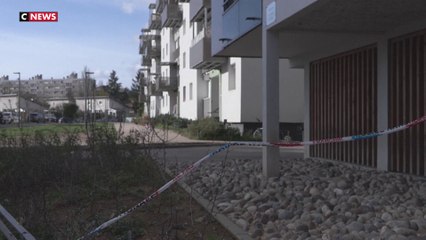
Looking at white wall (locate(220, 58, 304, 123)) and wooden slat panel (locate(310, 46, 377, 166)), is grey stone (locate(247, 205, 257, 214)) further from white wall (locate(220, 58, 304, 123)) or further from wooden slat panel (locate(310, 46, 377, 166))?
white wall (locate(220, 58, 304, 123))

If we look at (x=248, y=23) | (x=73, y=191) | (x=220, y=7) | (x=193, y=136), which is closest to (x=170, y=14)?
(x=193, y=136)

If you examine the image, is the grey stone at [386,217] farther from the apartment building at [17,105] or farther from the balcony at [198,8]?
the balcony at [198,8]

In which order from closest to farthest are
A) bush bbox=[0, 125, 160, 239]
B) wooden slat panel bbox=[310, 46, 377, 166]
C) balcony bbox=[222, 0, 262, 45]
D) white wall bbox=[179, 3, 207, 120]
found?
bush bbox=[0, 125, 160, 239] → balcony bbox=[222, 0, 262, 45] → wooden slat panel bbox=[310, 46, 377, 166] → white wall bbox=[179, 3, 207, 120]

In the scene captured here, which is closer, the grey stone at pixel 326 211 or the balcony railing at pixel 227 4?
the grey stone at pixel 326 211

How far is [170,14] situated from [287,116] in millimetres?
21064

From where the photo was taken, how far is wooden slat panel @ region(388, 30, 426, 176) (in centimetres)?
980

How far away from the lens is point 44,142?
10719mm

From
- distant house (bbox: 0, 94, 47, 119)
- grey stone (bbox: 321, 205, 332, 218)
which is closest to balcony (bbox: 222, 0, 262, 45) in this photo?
grey stone (bbox: 321, 205, 332, 218)

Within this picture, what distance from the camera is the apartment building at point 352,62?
9.40 meters

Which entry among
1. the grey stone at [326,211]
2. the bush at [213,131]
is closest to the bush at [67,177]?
the grey stone at [326,211]

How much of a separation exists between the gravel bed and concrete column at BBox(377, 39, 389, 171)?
0.32 m

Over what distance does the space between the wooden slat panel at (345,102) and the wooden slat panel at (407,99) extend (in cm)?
74

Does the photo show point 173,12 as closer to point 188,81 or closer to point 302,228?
point 188,81

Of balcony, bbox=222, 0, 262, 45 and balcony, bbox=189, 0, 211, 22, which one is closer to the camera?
balcony, bbox=222, 0, 262, 45
